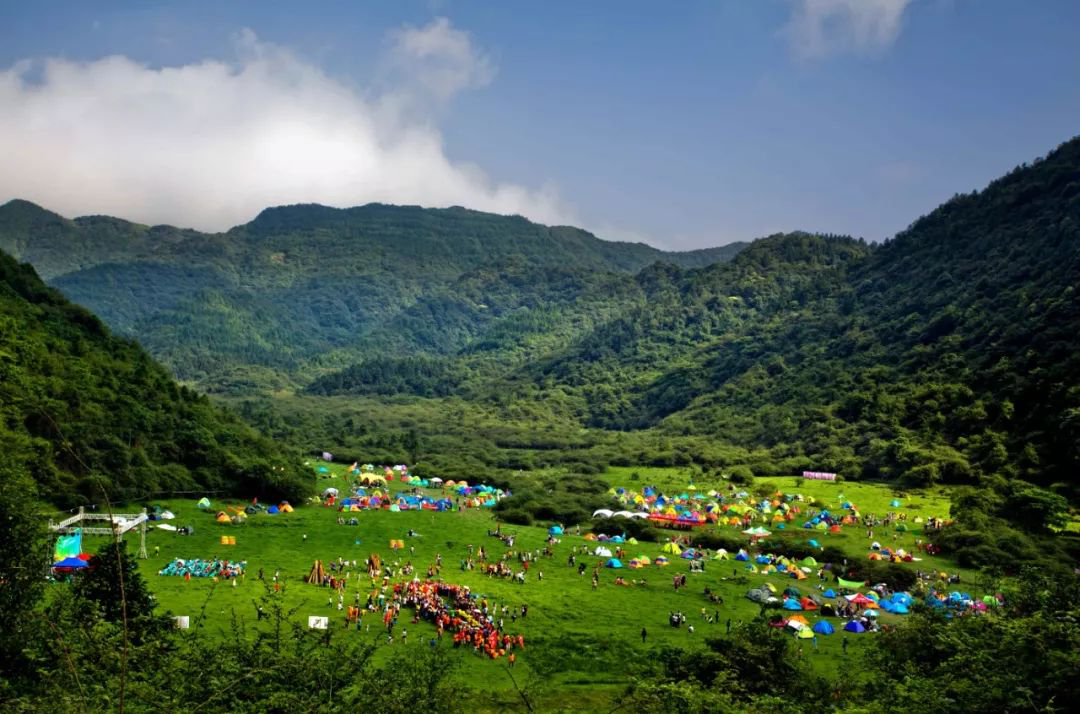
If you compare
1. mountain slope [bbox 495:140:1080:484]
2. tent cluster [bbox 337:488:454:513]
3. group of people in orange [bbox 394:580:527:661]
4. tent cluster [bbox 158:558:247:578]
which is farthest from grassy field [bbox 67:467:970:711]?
mountain slope [bbox 495:140:1080:484]

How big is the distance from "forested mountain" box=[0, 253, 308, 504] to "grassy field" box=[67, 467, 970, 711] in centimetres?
457

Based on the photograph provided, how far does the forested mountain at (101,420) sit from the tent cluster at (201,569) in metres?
11.5

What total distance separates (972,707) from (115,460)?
65223mm

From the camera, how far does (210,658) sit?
71.9ft

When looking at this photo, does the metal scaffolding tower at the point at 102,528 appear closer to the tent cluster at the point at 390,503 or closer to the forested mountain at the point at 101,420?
the forested mountain at the point at 101,420

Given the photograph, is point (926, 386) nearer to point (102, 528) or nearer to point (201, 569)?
point (201, 569)

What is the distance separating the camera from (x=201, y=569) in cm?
4778

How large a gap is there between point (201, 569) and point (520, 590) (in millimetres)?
18559

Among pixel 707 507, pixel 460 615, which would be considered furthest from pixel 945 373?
pixel 460 615

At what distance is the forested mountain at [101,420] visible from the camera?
60.2 metres

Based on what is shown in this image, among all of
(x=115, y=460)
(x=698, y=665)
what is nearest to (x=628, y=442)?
(x=115, y=460)

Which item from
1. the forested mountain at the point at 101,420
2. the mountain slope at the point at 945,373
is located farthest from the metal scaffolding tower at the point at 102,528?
the mountain slope at the point at 945,373

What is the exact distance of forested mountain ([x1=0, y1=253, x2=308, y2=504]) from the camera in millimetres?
60156

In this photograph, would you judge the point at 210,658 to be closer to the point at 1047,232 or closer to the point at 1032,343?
the point at 1032,343
